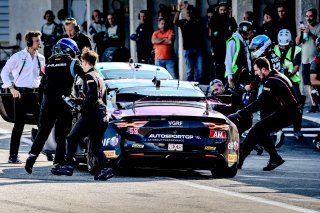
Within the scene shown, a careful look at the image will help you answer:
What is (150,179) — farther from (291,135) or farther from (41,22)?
(41,22)

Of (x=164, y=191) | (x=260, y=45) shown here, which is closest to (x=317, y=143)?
(x=260, y=45)

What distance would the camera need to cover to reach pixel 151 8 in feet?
123

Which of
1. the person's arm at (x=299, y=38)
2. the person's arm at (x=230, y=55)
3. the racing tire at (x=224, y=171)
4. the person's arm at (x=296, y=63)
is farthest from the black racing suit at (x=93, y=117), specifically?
the person's arm at (x=299, y=38)

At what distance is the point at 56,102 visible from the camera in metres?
17.8

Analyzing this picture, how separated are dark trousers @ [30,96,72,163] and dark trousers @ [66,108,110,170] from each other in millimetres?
840

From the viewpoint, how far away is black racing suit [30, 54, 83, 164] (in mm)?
17672

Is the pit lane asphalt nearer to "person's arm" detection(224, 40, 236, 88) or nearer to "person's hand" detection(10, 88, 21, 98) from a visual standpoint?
"person's hand" detection(10, 88, 21, 98)

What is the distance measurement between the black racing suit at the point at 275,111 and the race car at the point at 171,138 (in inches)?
40.3

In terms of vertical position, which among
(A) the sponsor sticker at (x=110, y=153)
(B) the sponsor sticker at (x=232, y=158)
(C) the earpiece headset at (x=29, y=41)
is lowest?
(B) the sponsor sticker at (x=232, y=158)

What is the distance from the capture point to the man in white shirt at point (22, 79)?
19.6m

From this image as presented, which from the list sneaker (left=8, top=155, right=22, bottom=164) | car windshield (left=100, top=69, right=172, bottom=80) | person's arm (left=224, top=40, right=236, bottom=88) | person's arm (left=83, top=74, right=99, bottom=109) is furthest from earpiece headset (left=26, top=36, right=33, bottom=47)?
person's arm (left=224, top=40, right=236, bottom=88)

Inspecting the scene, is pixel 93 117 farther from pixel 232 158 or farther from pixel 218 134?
pixel 232 158

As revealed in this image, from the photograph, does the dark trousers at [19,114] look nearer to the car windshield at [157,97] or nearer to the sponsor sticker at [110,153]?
the car windshield at [157,97]

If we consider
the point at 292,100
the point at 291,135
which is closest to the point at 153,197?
the point at 292,100
